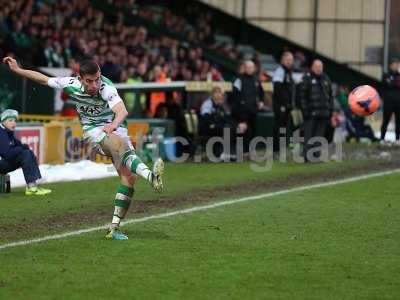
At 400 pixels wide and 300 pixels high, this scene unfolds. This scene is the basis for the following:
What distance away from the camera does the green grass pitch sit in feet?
29.9

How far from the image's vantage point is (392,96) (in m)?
25.7

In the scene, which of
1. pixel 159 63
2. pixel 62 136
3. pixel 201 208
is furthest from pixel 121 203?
pixel 159 63

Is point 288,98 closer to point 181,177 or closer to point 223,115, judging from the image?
point 223,115

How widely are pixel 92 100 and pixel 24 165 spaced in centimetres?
444

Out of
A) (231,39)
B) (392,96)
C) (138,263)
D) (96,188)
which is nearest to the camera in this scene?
(138,263)

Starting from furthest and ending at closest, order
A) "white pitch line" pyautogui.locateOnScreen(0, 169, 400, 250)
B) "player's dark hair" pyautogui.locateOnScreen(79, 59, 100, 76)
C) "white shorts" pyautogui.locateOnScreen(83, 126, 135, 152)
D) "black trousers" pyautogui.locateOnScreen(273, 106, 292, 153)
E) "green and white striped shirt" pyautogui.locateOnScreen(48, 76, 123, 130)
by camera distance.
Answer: "black trousers" pyautogui.locateOnScreen(273, 106, 292, 153)
"white shorts" pyautogui.locateOnScreen(83, 126, 135, 152)
"green and white striped shirt" pyautogui.locateOnScreen(48, 76, 123, 130)
"white pitch line" pyautogui.locateOnScreen(0, 169, 400, 250)
"player's dark hair" pyautogui.locateOnScreen(79, 59, 100, 76)

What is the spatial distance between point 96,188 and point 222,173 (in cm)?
325

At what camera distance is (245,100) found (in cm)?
2269

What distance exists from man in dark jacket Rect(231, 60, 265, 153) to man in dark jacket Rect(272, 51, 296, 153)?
0.55 metres

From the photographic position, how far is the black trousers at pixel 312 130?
22.3 meters

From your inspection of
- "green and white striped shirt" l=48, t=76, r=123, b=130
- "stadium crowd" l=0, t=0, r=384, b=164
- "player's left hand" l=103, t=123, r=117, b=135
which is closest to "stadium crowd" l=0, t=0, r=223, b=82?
"stadium crowd" l=0, t=0, r=384, b=164

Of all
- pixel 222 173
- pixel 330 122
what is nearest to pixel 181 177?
pixel 222 173

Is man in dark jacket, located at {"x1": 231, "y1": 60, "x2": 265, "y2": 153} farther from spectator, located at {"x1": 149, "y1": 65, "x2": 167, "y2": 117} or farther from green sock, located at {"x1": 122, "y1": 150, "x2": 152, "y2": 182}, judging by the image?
green sock, located at {"x1": 122, "y1": 150, "x2": 152, "y2": 182}

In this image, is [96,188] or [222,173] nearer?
[96,188]
